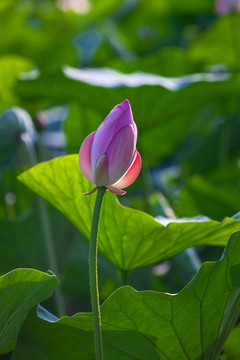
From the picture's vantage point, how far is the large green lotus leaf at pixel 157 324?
566 millimetres

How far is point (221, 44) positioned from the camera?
1519mm

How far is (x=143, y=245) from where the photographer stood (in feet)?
2.20

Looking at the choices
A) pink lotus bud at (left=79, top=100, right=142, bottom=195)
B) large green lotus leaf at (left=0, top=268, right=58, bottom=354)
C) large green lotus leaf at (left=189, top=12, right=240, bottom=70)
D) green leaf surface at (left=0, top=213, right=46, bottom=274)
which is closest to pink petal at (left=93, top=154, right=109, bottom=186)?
pink lotus bud at (left=79, top=100, right=142, bottom=195)

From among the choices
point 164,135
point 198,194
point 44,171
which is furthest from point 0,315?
point 164,135

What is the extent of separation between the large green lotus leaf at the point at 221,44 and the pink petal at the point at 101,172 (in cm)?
101

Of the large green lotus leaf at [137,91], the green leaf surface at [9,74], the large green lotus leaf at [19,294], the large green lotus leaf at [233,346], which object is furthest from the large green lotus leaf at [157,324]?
the green leaf surface at [9,74]

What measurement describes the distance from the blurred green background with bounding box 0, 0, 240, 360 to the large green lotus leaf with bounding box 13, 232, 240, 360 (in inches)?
8.5

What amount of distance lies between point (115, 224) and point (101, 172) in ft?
0.59

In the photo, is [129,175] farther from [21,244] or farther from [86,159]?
[21,244]

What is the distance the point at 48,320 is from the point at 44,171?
0.17m

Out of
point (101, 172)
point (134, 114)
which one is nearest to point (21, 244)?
point (134, 114)

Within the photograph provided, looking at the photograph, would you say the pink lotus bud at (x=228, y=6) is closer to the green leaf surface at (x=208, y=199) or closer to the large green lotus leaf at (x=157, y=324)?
the green leaf surface at (x=208, y=199)

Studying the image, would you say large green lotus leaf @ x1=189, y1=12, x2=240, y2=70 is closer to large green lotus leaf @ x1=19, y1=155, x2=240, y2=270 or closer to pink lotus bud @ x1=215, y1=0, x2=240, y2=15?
pink lotus bud @ x1=215, y1=0, x2=240, y2=15

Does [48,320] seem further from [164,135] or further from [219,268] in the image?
[164,135]
